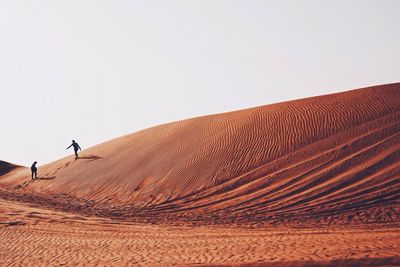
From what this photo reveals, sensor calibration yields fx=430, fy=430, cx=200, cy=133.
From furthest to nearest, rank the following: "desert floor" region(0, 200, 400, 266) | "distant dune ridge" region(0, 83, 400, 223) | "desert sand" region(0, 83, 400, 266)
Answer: "distant dune ridge" region(0, 83, 400, 223) → "desert sand" region(0, 83, 400, 266) → "desert floor" region(0, 200, 400, 266)

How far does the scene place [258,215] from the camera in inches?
521

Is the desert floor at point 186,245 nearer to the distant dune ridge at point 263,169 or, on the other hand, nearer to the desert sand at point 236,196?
the desert sand at point 236,196

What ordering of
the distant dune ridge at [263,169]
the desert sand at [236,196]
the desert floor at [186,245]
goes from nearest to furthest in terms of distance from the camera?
the desert floor at [186,245] < the desert sand at [236,196] < the distant dune ridge at [263,169]

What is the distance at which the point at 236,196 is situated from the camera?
1541 cm

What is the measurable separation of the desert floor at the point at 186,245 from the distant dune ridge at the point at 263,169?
6.66 ft

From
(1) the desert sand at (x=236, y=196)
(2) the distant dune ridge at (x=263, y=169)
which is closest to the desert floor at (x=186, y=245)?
(1) the desert sand at (x=236, y=196)

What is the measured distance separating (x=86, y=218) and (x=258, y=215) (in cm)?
568

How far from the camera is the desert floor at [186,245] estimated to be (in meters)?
7.85

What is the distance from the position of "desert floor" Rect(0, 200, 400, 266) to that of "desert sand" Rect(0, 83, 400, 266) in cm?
3

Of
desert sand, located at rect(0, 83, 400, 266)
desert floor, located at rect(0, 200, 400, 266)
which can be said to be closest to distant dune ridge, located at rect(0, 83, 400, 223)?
desert sand, located at rect(0, 83, 400, 266)

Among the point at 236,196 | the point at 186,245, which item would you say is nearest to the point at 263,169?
the point at 236,196

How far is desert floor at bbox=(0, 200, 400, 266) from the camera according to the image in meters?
7.85

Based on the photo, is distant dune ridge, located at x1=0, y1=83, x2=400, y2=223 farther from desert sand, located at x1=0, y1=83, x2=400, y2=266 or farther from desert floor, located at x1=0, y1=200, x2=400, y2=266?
desert floor, located at x1=0, y1=200, x2=400, y2=266

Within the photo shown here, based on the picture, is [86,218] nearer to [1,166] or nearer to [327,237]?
[327,237]
